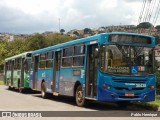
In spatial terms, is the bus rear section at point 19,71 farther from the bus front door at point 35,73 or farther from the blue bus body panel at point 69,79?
the blue bus body panel at point 69,79

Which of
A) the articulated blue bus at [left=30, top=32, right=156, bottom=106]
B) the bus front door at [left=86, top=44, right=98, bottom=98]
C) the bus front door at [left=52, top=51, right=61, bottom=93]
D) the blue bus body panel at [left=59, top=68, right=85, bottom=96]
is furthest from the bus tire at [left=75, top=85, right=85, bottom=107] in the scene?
the bus front door at [left=52, top=51, right=61, bottom=93]

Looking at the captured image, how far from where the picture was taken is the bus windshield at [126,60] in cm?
1571

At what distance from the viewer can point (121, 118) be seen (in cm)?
1314

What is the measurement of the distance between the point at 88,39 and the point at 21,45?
87.1 m

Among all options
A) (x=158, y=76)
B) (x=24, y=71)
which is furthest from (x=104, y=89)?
(x=24, y=71)

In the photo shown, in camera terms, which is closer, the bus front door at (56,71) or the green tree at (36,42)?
the bus front door at (56,71)

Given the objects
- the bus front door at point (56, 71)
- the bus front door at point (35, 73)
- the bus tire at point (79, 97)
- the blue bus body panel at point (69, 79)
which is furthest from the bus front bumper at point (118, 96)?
the bus front door at point (35, 73)

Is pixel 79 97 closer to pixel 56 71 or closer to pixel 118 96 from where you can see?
pixel 118 96

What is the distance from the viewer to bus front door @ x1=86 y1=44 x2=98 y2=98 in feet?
53.3

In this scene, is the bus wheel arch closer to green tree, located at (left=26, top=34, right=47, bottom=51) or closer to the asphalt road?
the asphalt road

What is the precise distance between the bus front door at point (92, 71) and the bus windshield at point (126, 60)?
22.2 inches

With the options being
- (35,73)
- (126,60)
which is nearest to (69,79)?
(126,60)

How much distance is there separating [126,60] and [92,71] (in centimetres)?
151

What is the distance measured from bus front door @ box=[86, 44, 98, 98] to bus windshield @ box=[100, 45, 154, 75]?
56cm
